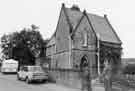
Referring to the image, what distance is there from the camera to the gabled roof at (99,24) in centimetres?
2853

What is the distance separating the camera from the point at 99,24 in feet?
101

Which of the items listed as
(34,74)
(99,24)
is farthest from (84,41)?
(34,74)

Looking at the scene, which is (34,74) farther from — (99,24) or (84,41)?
(99,24)

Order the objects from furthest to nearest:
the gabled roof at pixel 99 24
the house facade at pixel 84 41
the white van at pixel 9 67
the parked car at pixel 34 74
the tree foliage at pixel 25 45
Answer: the tree foliage at pixel 25 45 → the white van at pixel 9 67 → the gabled roof at pixel 99 24 → the house facade at pixel 84 41 → the parked car at pixel 34 74

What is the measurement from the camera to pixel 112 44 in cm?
2836

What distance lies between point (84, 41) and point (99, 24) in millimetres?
4644

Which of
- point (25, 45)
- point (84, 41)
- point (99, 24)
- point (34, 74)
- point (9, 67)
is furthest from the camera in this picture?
point (25, 45)

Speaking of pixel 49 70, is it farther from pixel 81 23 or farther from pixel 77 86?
pixel 81 23

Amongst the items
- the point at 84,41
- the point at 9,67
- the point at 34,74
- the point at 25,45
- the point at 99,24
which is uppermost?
the point at 99,24

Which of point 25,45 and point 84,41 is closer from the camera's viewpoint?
point 84,41

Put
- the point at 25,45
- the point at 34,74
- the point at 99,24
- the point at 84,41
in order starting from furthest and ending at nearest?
the point at 25,45 < the point at 99,24 < the point at 84,41 < the point at 34,74

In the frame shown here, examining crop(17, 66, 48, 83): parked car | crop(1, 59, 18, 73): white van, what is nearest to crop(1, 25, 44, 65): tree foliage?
crop(1, 59, 18, 73): white van

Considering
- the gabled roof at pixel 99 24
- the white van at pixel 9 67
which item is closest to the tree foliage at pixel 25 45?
the white van at pixel 9 67

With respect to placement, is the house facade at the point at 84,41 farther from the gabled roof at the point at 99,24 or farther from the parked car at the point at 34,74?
the parked car at the point at 34,74
